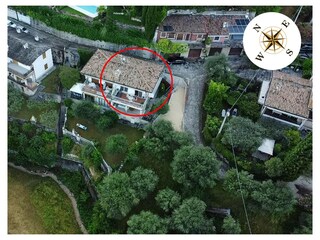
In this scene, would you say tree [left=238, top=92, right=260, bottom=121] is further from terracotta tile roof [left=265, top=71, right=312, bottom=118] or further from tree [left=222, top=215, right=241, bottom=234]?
tree [left=222, top=215, right=241, bottom=234]

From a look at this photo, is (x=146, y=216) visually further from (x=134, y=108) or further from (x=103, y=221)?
(x=134, y=108)

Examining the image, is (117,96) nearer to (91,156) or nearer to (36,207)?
(91,156)

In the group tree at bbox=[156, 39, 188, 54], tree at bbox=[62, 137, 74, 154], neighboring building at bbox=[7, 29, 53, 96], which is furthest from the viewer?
tree at bbox=[156, 39, 188, 54]

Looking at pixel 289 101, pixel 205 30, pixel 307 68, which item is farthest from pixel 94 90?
pixel 307 68

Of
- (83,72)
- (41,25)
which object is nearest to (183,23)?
(83,72)

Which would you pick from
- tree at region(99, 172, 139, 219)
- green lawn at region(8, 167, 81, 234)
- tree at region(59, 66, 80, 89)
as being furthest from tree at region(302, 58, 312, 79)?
green lawn at region(8, 167, 81, 234)

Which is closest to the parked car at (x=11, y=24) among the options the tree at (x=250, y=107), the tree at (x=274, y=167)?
the tree at (x=250, y=107)
